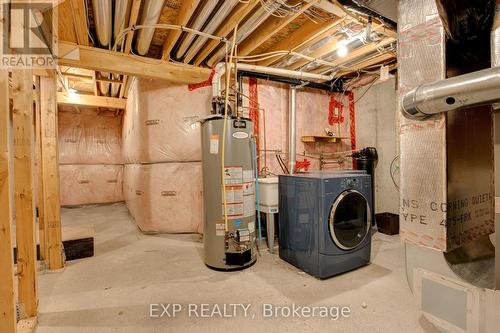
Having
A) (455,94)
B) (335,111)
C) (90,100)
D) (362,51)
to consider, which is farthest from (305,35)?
(90,100)

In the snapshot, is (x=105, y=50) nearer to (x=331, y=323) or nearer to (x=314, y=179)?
(x=314, y=179)

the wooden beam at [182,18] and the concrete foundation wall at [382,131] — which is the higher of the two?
the wooden beam at [182,18]

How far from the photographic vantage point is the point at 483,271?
703 millimetres

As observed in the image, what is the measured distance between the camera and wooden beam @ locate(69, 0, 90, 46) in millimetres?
2067

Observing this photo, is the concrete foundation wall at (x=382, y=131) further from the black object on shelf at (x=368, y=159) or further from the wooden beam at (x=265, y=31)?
the wooden beam at (x=265, y=31)

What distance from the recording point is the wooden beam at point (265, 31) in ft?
7.61

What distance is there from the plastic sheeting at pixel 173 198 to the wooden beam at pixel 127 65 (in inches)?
46.9

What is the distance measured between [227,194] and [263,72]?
1.73 metres

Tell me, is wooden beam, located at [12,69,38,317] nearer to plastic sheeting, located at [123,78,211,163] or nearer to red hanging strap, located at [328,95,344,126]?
plastic sheeting, located at [123,78,211,163]

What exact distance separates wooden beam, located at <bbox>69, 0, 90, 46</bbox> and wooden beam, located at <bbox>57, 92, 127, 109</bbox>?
115 inches

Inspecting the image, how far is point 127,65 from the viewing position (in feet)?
9.36

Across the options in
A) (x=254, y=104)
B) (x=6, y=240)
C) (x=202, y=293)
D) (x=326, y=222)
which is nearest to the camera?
(x=6, y=240)

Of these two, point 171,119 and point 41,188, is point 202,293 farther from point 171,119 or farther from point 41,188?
point 171,119

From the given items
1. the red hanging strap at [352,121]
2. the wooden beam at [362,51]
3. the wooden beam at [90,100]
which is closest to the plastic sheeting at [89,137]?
the wooden beam at [90,100]
